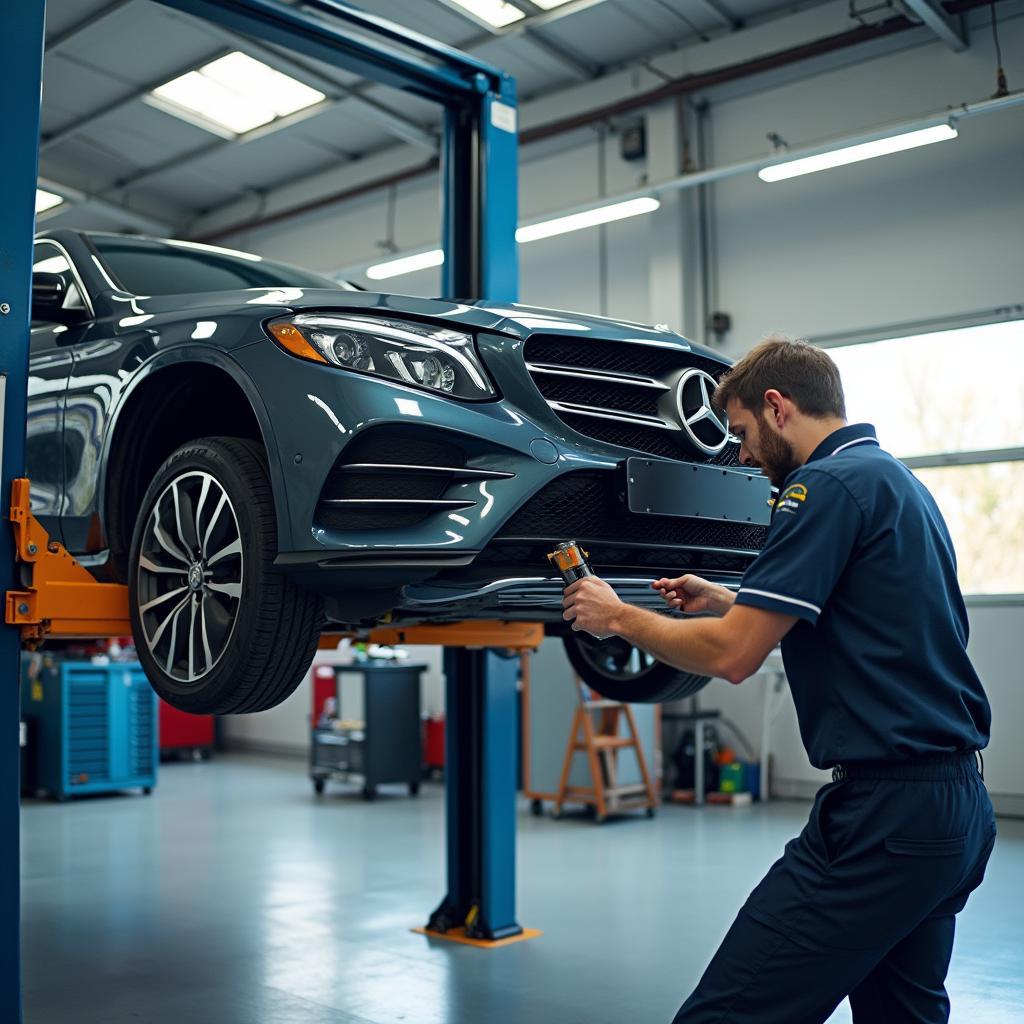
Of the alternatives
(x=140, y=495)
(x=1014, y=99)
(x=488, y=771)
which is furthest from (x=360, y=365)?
(x=1014, y=99)

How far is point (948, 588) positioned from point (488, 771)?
9.49ft

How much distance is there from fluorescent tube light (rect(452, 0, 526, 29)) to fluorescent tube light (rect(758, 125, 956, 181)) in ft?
6.60

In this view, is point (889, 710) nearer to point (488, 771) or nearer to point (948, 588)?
point (948, 588)

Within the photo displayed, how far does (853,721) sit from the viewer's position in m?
1.80

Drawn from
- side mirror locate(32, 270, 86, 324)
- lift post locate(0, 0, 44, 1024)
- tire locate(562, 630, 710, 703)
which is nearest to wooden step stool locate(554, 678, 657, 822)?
tire locate(562, 630, 710, 703)

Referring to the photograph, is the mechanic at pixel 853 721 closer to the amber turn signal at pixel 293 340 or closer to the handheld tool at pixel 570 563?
the handheld tool at pixel 570 563

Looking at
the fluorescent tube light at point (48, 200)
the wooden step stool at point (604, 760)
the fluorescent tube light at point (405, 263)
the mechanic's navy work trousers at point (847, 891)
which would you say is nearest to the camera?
the mechanic's navy work trousers at point (847, 891)

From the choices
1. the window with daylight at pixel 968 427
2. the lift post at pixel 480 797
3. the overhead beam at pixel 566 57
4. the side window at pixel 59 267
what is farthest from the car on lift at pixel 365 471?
the overhead beam at pixel 566 57

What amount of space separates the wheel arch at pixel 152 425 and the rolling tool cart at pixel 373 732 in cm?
567

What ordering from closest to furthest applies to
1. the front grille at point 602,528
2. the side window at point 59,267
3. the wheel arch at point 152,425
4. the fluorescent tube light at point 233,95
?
the front grille at point 602,528 < the wheel arch at point 152,425 < the side window at point 59,267 < the fluorescent tube light at point 233,95

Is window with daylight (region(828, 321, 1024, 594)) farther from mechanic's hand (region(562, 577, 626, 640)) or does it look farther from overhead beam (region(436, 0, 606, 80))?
mechanic's hand (region(562, 577, 626, 640))

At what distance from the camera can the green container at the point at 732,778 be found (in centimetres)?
805

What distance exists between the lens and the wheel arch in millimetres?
2941

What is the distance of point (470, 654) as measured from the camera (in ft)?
15.2
